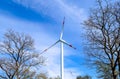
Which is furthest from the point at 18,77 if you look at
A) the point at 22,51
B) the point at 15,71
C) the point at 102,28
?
the point at 102,28

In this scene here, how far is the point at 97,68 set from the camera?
2925cm

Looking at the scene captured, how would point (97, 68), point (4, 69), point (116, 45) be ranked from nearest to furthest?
point (116, 45) → point (97, 68) → point (4, 69)

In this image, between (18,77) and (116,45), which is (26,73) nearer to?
(18,77)

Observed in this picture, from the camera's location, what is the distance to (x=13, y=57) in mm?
39844

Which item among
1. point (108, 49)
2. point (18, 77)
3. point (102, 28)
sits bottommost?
point (18, 77)

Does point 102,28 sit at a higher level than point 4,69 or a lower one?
higher

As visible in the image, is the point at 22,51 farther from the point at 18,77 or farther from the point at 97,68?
the point at 97,68

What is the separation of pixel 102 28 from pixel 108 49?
7.69 feet

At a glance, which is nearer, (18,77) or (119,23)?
(119,23)

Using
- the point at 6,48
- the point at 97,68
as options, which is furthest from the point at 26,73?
the point at 97,68

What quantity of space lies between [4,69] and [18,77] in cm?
248

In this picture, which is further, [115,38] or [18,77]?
[18,77]

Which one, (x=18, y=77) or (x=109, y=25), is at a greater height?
(x=109, y=25)

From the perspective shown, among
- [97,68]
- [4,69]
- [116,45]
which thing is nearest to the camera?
[116,45]
